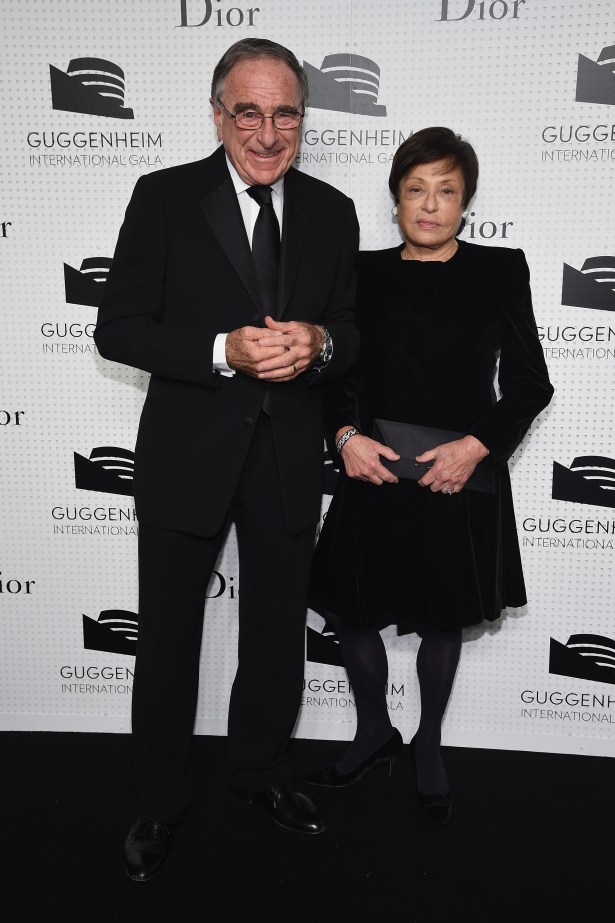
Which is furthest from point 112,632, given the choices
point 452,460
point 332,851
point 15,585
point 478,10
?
point 478,10

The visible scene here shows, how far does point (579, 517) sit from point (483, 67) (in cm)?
141

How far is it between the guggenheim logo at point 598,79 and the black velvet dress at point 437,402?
593 millimetres

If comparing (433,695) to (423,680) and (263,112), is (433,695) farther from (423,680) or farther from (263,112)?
(263,112)

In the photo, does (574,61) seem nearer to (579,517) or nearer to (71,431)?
(579,517)

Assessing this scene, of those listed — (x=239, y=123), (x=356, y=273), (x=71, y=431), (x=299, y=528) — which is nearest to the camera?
A: (x=239, y=123)

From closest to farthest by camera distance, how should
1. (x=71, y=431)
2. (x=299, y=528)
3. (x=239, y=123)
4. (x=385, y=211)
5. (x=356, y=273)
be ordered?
1. (x=239, y=123)
2. (x=299, y=528)
3. (x=356, y=273)
4. (x=385, y=211)
5. (x=71, y=431)

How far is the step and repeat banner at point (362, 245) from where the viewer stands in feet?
7.57

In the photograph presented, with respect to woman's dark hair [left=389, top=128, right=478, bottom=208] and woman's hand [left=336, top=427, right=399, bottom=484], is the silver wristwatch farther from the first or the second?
woman's dark hair [left=389, top=128, right=478, bottom=208]

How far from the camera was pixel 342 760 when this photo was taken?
2.42 meters

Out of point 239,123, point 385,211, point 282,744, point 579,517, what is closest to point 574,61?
point 385,211

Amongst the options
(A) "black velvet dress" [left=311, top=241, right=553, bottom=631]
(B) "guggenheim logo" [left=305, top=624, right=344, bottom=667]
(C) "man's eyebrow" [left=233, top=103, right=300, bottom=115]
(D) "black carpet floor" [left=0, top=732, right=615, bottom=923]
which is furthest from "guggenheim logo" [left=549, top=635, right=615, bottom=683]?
(C) "man's eyebrow" [left=233, top=103, right=300, bottom=115]

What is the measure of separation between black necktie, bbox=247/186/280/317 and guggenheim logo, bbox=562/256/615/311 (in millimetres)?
973

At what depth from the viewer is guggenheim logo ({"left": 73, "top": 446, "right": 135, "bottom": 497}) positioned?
2.59 meters

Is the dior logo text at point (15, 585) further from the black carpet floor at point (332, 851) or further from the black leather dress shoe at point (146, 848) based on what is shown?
the black leather dress shoe at point (146, 848)
